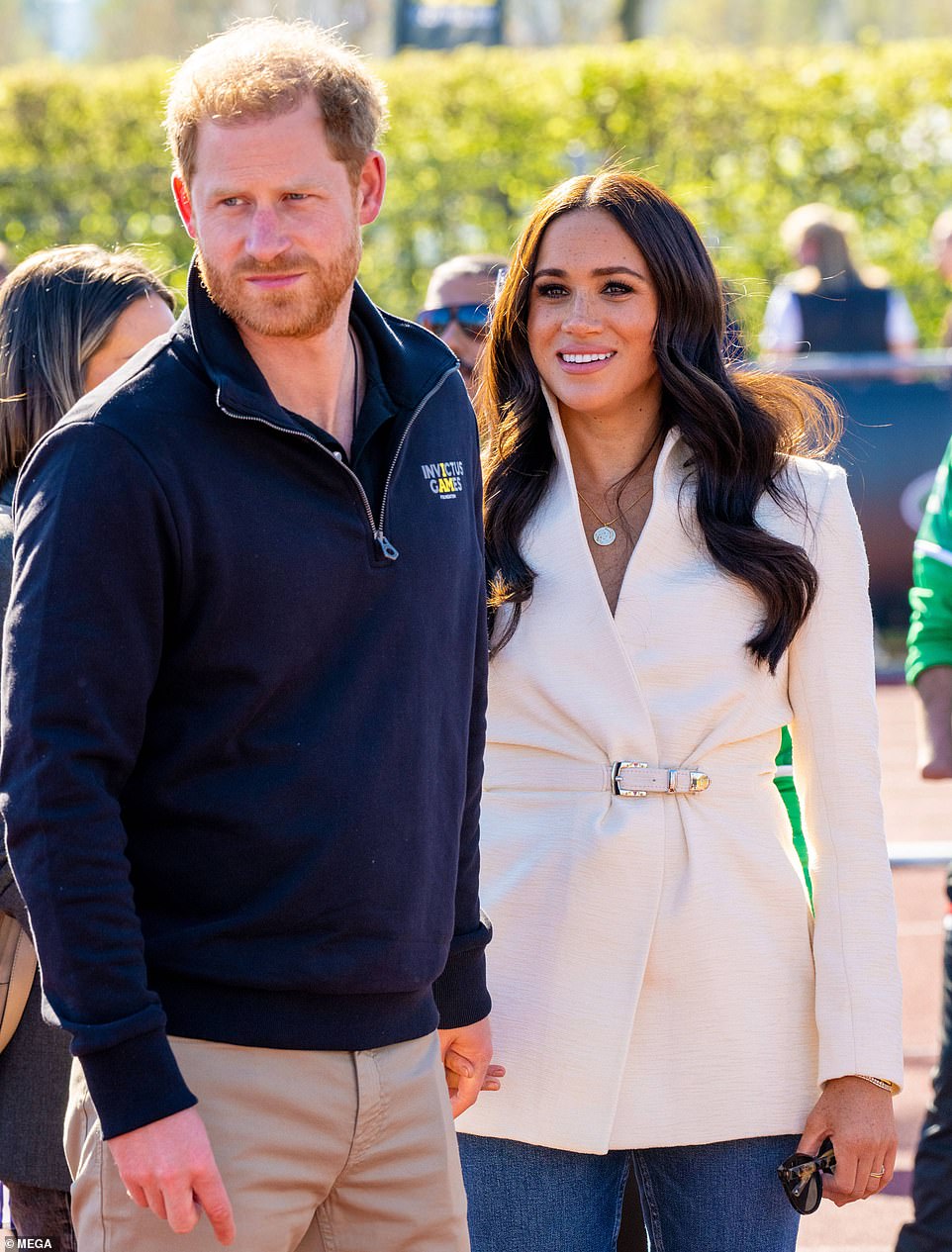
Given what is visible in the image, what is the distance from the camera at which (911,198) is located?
41.3ft

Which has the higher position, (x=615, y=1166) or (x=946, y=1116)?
(x=615, y=1166)

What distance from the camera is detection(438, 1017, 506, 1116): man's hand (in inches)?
99.1

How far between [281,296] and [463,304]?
1.93m

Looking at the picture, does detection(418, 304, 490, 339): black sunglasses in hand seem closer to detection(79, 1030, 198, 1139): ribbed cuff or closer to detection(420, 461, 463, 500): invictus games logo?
detection(420, 461, 463, 500): invictus games logo

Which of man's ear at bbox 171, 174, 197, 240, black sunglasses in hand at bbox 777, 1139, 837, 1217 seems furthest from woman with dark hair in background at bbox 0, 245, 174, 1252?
black sunglasses in hand at bbox 777, 1139, 837, 1217

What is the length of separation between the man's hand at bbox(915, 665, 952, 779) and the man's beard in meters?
2.05

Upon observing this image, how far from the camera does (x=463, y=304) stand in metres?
4.06

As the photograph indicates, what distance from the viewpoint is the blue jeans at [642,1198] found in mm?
2641

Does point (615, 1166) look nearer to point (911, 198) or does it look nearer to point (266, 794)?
point (266, 794)

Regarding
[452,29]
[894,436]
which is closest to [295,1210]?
[894,436]

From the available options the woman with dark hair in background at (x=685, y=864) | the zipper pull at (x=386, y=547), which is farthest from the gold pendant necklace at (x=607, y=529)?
the zipper pull at (x=386, y=547)

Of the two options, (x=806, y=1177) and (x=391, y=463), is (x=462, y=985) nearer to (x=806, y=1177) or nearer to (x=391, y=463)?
(x=806, y=1177)

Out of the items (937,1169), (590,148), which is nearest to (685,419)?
(937,1169)

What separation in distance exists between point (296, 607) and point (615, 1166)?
1.17 m
